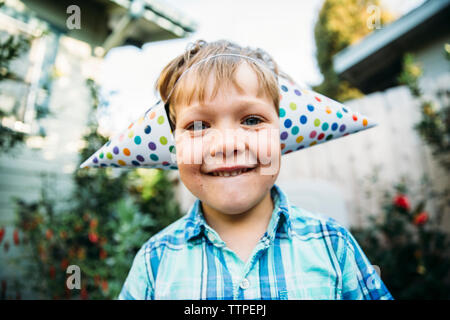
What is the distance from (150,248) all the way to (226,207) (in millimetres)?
421

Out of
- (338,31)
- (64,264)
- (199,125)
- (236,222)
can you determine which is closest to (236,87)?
(199,125)

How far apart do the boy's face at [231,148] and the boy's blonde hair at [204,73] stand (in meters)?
0.03

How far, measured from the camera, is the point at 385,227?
115 inches

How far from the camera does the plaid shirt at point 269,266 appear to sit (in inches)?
37.8

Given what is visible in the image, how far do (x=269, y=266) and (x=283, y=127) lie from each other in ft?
1.74

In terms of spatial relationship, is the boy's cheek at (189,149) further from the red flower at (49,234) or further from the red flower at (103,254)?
the red flower at (49,234)

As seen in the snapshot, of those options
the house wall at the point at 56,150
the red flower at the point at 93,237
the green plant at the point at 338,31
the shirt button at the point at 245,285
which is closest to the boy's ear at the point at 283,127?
the shirt button at the point at 245,285

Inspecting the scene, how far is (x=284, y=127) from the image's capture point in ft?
3.75

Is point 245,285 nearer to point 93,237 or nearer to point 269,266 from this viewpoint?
point 269,266

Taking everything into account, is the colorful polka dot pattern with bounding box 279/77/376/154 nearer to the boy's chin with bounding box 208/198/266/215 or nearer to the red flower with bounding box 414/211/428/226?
the boy's chin with bounding box 208/198/266/215

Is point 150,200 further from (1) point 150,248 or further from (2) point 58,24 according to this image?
(2) point 58,24

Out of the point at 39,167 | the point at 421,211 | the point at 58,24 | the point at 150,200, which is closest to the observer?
the point at 421,211

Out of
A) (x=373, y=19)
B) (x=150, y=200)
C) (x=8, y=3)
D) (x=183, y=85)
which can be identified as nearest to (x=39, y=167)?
(x=150, y=200)
